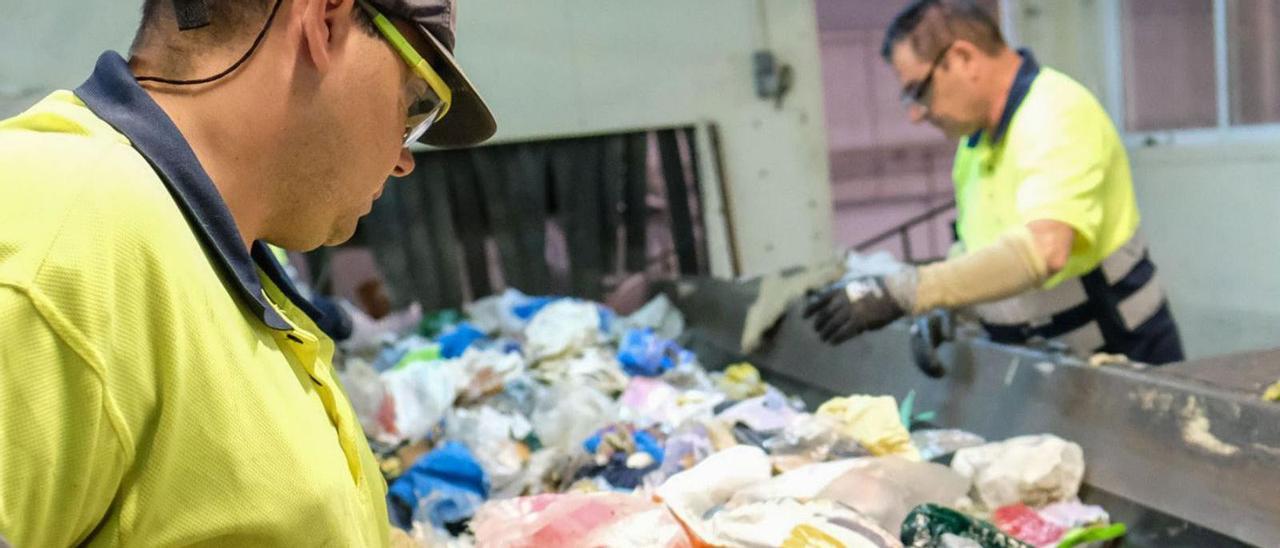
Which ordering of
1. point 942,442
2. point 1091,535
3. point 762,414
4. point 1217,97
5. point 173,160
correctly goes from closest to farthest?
point 173,160 < point 1091,535 < point 942,442 < point 762,414 < point 1217,97

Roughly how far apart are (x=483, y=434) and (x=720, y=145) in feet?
7.40

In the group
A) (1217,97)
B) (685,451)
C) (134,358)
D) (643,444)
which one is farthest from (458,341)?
(1217,97)

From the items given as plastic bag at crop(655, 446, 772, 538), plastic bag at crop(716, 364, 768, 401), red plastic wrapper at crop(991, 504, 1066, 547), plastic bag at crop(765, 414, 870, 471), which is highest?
plastic bag at crop(655, 446, 772, 538)

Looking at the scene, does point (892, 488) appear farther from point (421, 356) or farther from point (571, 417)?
point (421, 356)

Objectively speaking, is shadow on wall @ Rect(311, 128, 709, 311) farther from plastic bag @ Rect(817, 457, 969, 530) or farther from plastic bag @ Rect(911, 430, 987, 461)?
plastic bag @ Rect(817, 457, 969, 530)

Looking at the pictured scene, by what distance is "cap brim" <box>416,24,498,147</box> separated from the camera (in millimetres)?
907

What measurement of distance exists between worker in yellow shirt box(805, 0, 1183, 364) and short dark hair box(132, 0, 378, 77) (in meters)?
1.68

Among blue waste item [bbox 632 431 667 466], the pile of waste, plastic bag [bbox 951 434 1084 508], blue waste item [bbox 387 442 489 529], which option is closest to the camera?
the pile of waste

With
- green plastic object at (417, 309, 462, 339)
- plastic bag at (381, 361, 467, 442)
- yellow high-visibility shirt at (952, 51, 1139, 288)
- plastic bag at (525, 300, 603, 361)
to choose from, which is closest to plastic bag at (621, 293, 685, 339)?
plastic bag at (525, 300, 603, 361)

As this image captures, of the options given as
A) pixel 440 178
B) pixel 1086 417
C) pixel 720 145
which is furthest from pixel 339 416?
pixel 720 145

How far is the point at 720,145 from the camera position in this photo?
406 centimetres

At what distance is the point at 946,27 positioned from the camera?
7.86 feet

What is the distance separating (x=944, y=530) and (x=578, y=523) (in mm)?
492

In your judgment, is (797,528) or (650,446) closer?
(797,528)
